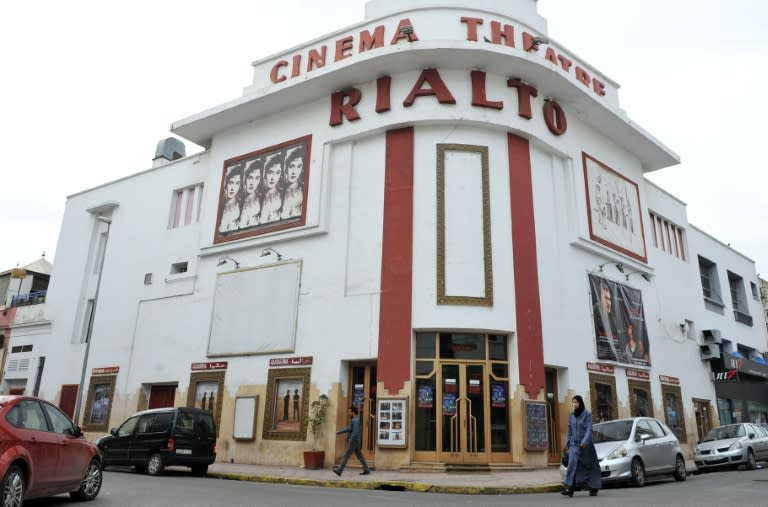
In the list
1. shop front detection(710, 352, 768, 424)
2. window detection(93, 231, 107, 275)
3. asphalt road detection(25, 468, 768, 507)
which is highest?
window detection(93, 231, 107, 275)

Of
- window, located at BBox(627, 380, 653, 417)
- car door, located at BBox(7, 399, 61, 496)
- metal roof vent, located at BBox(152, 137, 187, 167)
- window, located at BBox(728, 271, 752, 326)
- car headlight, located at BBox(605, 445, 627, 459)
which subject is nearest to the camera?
car door, located at BBox(7, 399, 61, 496)

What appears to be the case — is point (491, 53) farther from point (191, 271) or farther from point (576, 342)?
point (191, 271)

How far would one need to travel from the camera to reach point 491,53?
63.0 ft

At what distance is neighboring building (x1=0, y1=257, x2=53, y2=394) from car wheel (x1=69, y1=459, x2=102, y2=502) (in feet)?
67.2

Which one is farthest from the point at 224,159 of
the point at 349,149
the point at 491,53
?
the point at 491,53

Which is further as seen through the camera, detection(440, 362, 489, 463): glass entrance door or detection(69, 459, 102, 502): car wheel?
detection(440, 362, 489, 463): glass entrance door

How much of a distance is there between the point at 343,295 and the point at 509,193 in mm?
6117

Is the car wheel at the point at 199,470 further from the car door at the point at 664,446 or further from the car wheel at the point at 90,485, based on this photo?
the car door at the point at 664,446

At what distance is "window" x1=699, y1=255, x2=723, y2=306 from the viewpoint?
3148 centimetres

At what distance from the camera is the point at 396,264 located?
18406 mm

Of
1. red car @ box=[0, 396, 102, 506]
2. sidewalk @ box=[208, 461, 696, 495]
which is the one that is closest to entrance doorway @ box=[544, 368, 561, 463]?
sidewalk @ box=[208, 461, 696, 495]

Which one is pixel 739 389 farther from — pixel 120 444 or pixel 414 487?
pixel 120 444

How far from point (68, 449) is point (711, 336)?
26812mm

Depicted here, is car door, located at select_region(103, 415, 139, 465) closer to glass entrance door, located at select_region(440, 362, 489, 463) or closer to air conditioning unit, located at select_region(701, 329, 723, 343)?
glass entrance door, located at select_region(440, 362, 489, 463)
